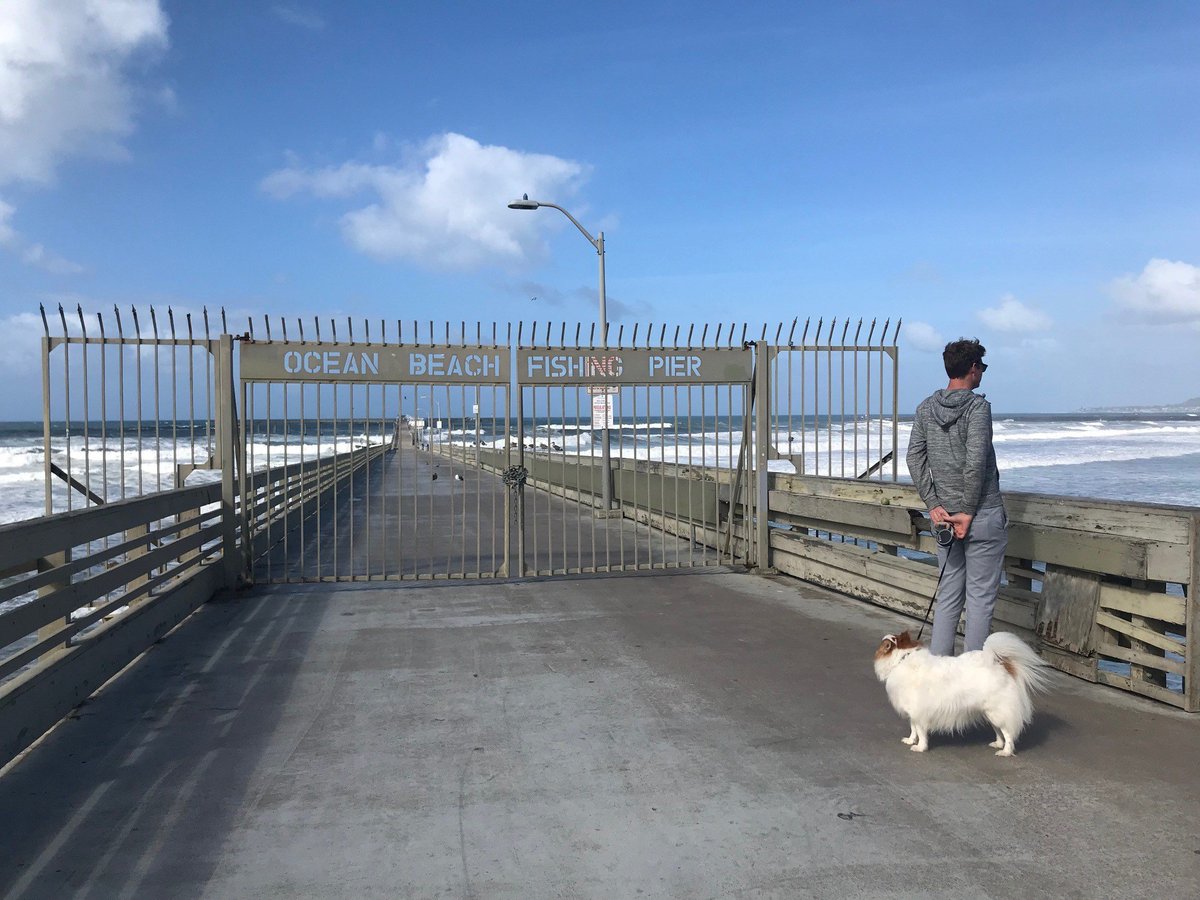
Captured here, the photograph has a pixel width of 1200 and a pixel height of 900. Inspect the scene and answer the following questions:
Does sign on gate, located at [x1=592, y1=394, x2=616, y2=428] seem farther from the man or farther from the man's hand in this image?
the man's hand

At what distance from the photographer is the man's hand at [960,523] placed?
16.9 feet

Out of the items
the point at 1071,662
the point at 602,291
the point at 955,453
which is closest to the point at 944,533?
the point at 955,453

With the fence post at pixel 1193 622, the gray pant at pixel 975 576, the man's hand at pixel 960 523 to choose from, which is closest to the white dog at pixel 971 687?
the gray pant at pixel 975 576

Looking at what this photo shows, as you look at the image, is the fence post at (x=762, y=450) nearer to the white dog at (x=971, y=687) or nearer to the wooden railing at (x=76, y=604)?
the white dog at (x=971, y=687)

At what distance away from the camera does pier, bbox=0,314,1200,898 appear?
3.53 metres

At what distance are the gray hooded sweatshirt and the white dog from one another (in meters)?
0.90

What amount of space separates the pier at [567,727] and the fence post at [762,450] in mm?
1054

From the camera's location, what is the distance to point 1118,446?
4634 centimetres

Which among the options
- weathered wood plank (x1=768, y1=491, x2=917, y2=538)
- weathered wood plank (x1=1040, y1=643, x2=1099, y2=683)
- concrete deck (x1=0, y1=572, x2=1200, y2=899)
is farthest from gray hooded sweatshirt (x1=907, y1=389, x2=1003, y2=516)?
weathered wood plank (x1=768, y1=491, x2=917, y2=538)

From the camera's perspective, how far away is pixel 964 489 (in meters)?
5.16

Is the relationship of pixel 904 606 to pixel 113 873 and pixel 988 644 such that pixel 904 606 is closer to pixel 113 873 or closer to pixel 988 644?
pixel 988 644

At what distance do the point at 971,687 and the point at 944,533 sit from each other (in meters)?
1.03

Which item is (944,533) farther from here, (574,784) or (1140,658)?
(574,784)

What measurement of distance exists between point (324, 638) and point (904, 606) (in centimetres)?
496
